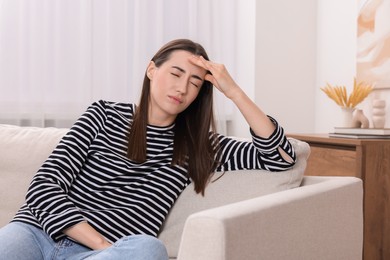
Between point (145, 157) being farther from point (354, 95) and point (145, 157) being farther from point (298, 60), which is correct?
point (298, 60)

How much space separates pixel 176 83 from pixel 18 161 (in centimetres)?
57

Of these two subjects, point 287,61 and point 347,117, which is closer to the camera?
point 347,117

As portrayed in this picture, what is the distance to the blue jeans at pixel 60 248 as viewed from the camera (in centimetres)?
130

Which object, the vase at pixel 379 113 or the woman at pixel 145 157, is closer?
the woman at pixel 145 157

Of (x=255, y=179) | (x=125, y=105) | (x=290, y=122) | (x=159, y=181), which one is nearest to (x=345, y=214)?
(x=255, y=179)

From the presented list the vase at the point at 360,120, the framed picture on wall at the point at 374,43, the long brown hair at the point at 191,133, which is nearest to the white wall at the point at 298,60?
the framed picture on wall at the point at 374,43

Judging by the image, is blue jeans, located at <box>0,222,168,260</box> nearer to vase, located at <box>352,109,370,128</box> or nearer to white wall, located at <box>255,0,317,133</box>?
vase, located at <box>352,109,370,128</box>

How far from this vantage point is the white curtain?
3.02 metres

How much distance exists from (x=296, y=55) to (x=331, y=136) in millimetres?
1000

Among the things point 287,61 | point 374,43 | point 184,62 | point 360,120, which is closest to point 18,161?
point 184,62

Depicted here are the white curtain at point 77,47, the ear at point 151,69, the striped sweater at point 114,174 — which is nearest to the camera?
the striped sweater at point 114,174

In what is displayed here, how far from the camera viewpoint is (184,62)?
1.72 meters

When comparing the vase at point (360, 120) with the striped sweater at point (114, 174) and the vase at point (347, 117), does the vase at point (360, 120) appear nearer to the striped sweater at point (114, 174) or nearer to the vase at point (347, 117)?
the vase at point (347, 117)

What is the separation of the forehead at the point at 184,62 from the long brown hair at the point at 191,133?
2cm
